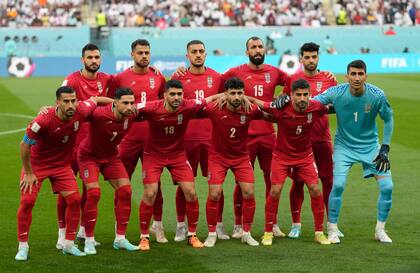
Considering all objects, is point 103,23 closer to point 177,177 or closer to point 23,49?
point 23,49

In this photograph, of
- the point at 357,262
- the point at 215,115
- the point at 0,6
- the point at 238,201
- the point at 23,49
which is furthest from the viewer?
the point at 0,6

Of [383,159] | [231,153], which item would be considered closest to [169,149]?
[231,153]

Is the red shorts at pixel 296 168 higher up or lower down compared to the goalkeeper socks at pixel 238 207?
higher up

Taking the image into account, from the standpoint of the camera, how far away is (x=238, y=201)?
40.5 feet

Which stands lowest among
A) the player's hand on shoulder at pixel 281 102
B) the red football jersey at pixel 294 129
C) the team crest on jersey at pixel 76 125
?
the red football jersey at pixel 294 129

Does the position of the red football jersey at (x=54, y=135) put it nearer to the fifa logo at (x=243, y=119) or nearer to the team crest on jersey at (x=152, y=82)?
the team crest on jersey at (x=152, y=82)

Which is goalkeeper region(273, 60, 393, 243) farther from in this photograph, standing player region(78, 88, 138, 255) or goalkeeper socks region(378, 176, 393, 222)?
standing player region(78, 88, 138, 255)

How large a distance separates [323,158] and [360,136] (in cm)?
87

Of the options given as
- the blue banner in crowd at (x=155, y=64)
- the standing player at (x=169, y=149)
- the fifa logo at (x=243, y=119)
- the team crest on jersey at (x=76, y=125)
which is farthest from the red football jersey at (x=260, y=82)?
the blue banner in crowd at (x=155, y=64)

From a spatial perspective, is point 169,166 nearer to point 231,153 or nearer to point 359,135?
point 231,153

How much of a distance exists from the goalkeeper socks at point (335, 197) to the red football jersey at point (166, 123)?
1.92 m

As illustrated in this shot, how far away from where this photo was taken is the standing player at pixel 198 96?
1218 cm

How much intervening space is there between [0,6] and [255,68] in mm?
38215

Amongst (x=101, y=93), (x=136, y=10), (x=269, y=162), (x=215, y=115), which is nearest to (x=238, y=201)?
(x=269, y=162)
